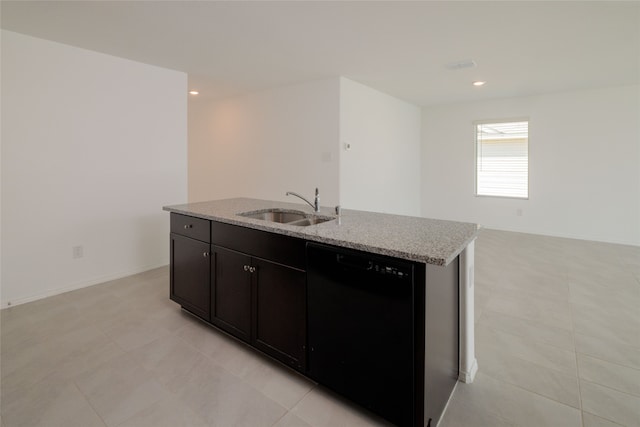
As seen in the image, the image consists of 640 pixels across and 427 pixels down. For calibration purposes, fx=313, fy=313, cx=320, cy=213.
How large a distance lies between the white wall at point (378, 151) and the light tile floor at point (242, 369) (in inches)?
89.0

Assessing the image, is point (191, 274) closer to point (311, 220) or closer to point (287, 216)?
point (287, 216)

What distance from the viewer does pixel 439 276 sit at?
1.42 metres

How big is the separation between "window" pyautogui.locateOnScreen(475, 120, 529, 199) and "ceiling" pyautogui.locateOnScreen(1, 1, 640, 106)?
4.44 ft

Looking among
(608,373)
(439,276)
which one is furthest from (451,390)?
(608,373)

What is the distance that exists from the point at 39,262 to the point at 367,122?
428 centimetres

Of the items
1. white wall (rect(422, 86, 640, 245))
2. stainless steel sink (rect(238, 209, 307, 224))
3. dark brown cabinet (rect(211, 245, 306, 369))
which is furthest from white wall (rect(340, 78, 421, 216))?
dark brown cabinet (rect(211, 245, 306, 369))

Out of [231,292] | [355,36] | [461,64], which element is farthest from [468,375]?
[461,64]

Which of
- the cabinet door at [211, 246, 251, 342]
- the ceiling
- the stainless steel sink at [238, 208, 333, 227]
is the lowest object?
the cabinet door at [211, 246, 251, 342]

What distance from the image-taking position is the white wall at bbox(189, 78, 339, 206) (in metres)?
4.32

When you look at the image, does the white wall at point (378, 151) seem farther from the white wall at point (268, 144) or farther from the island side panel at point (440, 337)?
the island side panel at point (440, 337)

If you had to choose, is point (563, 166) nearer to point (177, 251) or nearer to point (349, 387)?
point (349, 387)

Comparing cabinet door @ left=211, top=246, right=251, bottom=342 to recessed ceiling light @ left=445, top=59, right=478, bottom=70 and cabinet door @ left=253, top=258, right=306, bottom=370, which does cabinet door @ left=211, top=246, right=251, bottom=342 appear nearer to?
cabinet door @ left=253, top=258, right=306, bottom=370

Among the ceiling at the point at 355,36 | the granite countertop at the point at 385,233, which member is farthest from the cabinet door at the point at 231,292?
the ceiling at the point at 355,36

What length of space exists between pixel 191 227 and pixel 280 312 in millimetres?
1055
